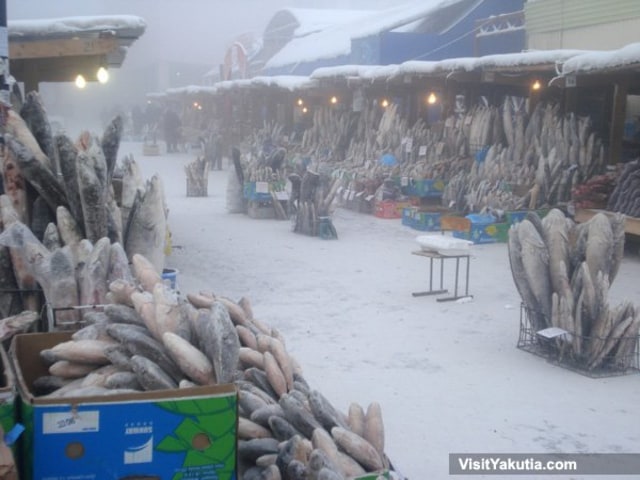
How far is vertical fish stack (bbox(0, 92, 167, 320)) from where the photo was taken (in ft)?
13.1

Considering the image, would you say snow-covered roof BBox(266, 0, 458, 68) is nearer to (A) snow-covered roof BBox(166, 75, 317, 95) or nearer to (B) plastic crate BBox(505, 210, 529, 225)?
(A) snow-covered roof BBox(166, 75, 317, 95)

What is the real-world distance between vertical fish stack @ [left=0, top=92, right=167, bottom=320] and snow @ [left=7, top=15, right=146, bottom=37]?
2994 millimetres

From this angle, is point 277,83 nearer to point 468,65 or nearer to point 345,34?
point 468,65

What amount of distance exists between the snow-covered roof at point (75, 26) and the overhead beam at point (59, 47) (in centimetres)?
20

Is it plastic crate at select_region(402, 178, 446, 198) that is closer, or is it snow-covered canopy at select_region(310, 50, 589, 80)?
snow-covered canopy at select_region(310, 50, 589, 80)

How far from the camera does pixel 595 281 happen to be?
5.58m

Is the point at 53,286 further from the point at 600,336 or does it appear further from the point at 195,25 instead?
the point at 195,25

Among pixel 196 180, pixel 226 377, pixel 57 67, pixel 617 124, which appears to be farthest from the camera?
pixel 196 180

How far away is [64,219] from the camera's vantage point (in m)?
4.76

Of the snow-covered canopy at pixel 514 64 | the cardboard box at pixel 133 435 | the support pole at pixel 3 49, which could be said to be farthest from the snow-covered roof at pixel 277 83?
the cardboard box at pixel 133 435

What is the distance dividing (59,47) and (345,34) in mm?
23235

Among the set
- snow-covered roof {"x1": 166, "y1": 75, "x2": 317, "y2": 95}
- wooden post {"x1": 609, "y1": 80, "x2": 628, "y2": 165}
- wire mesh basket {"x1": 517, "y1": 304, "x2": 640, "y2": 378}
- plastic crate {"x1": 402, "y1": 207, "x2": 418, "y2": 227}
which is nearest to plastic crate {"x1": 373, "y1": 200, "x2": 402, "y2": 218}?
plastic crate {"x1": 402, "y1": 207, "x2": 418, "y2": 227}

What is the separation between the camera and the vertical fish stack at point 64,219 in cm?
400

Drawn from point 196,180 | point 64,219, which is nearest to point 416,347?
point 64,219
